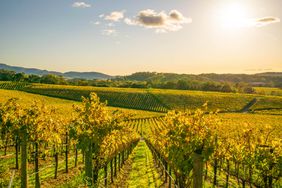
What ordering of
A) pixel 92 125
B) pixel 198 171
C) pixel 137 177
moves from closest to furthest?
1. pixel 198 171
2. pixel 92 125
3. pixel 137 177

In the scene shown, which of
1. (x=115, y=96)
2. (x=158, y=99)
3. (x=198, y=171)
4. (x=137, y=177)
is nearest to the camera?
(x=198, y=171)

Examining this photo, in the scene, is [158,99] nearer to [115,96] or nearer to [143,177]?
[115,96]

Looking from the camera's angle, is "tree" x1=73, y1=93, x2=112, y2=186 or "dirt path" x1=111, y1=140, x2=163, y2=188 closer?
"tree" x1=73, y1=93, x2=112, y2=186

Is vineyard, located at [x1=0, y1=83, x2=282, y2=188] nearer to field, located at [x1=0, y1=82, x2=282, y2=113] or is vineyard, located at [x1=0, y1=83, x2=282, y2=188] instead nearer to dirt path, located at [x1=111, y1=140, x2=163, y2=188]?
dirt path, located at [x1=111, y1=140, x2=163, y2=188]

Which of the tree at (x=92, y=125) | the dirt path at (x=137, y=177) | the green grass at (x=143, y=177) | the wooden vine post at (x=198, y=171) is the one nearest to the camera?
the wooden vine post at (x=198, y=171)

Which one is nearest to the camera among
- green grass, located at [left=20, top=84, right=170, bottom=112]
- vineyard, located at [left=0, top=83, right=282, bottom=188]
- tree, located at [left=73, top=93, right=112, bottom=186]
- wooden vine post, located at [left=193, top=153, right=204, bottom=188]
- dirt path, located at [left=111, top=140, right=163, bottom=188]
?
wooden vine post, located at [left=193, top=153, right=204, bottom=188]

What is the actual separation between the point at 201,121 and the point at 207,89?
156 m

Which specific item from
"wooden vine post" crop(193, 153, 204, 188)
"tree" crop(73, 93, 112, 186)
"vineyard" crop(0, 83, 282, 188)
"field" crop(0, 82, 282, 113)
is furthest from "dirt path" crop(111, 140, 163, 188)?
"field" crop(0, 82, 282, 113)

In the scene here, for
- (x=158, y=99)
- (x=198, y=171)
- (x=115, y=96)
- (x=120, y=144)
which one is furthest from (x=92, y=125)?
(x=158, y=99)

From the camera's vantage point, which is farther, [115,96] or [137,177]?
[115,96]

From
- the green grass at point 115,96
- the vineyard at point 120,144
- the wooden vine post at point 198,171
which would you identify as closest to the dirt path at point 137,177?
the vineyard at point 120,144

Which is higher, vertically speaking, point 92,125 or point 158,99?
point 92,125

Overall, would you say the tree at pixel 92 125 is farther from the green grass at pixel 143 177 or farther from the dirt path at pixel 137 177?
the green grass at pixel 143 177

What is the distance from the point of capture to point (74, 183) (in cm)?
948
